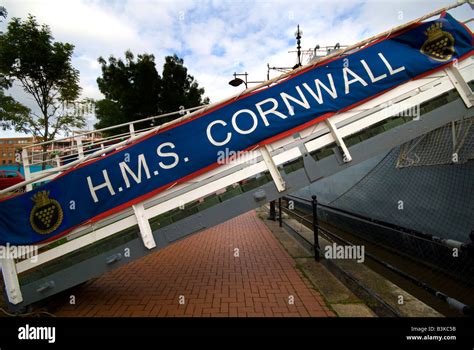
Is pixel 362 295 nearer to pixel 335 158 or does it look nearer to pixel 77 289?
pixel 335 158

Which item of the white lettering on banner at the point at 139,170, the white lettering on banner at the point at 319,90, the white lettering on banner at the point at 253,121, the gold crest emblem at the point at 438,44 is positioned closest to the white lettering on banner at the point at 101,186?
the white lettering on banner at the point at 139,170

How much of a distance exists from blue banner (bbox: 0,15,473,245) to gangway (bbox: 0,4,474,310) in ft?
0.33

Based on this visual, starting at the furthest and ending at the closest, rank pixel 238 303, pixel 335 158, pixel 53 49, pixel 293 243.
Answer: pixel 53 49 < pixel 293 243 < pixel 238 303 < pixel 335 158

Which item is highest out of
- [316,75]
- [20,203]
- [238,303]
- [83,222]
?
[316,75]

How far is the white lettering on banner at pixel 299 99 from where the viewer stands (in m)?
3.14

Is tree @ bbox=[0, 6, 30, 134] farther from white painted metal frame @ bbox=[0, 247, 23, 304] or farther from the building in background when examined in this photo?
the building in background

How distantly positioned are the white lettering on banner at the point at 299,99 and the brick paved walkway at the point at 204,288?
238 cm

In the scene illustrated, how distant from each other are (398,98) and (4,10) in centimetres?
790

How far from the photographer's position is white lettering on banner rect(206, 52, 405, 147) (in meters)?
3.14


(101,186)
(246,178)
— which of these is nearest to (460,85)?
(246,178)

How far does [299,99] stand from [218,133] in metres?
1.22

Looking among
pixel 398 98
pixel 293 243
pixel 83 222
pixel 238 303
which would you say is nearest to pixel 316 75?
pixel 398 98

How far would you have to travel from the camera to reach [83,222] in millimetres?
3141

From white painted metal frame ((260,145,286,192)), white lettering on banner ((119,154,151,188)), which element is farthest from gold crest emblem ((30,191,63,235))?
white painted metal frame ((260,145,286,192))
